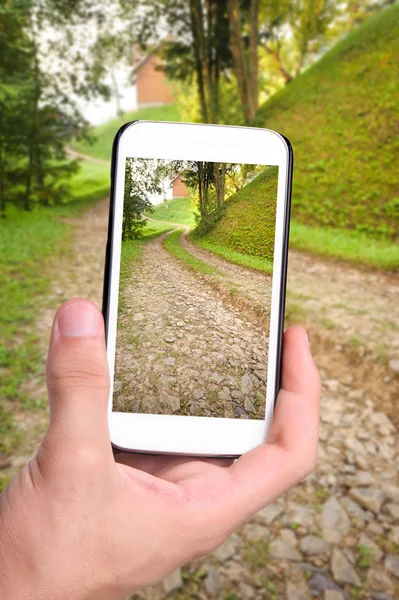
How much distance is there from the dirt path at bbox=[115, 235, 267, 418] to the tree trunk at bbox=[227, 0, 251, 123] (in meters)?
9.30

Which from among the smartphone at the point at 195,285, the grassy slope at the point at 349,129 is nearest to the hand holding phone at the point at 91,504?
the smartphone at the point at 195,285

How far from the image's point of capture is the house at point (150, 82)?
9.66 metres

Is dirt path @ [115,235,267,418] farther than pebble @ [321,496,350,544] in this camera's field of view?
No

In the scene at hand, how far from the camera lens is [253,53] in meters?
9.91

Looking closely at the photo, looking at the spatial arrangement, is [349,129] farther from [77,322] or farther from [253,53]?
[77,322]

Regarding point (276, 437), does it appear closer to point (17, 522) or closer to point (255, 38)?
point (17, 522)

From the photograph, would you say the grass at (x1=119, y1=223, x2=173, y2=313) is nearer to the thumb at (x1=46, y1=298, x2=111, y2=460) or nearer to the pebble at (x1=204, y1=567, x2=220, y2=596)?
the thumb at (x1=46, y1=298, x2=111, y2=460)

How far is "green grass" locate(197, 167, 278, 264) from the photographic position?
1.69 metres

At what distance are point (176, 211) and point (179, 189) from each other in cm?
8

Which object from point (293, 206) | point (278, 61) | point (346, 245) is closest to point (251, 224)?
point (346, 245)

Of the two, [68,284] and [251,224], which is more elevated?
[251,224]

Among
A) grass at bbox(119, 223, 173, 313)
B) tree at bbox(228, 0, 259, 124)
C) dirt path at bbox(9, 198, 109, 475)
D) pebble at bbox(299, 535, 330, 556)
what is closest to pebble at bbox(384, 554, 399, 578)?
pebble at bbox(299, 535, 330, 556)

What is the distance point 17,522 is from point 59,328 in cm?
49

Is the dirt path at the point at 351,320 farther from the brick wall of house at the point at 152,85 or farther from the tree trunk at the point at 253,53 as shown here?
the brick wall of house at the point at 152,85
